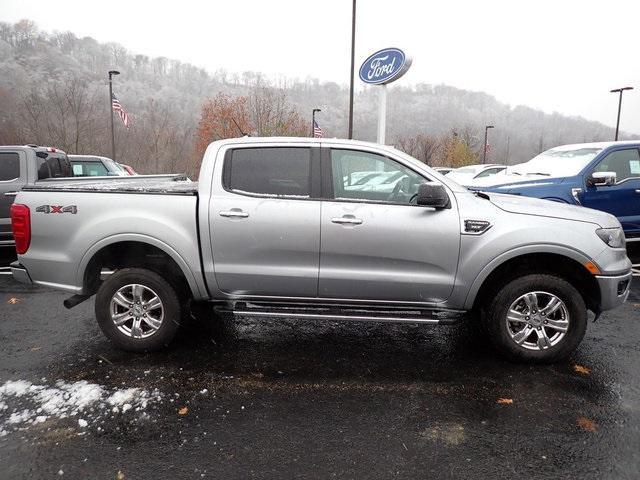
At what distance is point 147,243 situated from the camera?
3928mm

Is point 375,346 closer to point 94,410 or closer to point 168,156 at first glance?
point 94,410

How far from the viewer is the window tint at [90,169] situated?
1114 cm

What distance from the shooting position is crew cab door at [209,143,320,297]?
12.4 feet

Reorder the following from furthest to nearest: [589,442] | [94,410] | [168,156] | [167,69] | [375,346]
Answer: [167,69] → [168,156] → [375,346] → [94,410] → [589,442]

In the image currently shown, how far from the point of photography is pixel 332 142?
157 inches

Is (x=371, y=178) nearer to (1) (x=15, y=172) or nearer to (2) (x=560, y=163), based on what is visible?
(2) (x=560, y=163)

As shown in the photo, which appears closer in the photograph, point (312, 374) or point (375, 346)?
point (312, 374)

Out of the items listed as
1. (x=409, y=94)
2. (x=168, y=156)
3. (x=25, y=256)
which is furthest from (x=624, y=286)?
(x=409, y=94)

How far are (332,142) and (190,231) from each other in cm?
144

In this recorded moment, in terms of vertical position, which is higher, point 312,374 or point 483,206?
point 483,206

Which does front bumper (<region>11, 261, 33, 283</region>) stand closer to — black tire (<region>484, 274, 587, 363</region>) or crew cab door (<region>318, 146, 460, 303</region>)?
crew cab door (<region>318, 146, 460, 303</region>)

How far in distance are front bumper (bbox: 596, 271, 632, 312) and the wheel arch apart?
5 cm

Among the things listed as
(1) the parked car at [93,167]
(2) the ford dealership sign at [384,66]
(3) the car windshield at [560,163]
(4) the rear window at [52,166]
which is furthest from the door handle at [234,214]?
(2) the ford dealership sign at [384,66]

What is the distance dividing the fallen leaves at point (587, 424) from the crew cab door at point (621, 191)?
5.08m
